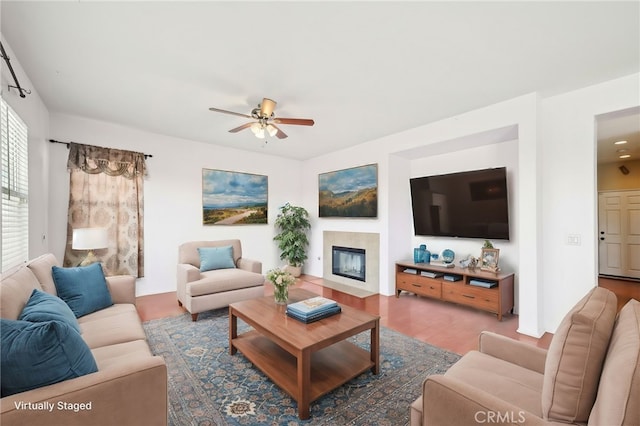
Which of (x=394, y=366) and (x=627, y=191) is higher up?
(x=627, y=191)

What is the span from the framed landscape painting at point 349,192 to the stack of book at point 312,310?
100 inches


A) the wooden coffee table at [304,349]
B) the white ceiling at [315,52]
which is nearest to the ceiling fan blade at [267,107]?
the white ceiling at [315,52]

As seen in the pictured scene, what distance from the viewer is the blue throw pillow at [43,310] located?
1307mm

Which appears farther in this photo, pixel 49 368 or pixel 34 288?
pixel 34 288

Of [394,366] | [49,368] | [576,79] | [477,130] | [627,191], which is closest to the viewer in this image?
[49,368]

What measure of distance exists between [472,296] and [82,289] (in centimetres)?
409

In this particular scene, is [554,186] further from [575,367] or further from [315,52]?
[315,52]

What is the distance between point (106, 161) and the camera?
3.91m

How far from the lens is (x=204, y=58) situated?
2.30 m

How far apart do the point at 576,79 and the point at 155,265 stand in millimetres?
5719

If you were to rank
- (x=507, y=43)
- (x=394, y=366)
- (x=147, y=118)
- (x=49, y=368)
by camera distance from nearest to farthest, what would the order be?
(x=49, y=368) < (x=507, y=43) < (x=394, y=366) < (x=147, y=118)

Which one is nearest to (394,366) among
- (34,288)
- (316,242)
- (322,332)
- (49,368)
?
(322,332)

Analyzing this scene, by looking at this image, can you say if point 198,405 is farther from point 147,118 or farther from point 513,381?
point 147,118

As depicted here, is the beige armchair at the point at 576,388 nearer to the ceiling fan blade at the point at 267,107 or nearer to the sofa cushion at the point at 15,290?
the sofa cushion at the point at 15,290
